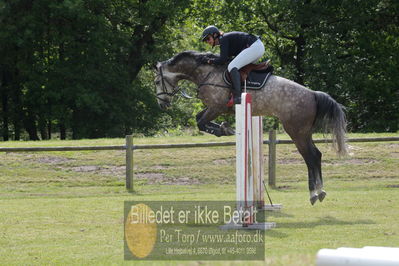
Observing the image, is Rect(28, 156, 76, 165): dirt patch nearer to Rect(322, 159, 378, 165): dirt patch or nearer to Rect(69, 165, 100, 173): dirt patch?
Rect(69, 165, 100, 173): dirt patch

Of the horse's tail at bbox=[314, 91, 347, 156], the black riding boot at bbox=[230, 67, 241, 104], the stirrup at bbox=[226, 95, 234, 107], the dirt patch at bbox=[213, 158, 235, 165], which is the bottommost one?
the dirt patch at bbox=[213, 158, 235, 165]

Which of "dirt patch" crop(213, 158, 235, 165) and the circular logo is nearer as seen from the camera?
the circular logo

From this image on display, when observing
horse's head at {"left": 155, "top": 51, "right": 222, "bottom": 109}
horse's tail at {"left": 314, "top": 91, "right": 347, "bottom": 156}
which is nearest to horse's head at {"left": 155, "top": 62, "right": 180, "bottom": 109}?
horse's head at {"left": 155, "top": 51, "right": 222, "bottom": 109}

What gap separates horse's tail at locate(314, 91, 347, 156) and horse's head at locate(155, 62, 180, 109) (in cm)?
213

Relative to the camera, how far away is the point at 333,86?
26.1m

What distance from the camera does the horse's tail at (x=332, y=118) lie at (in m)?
10.2

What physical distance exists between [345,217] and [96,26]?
64.8 ft

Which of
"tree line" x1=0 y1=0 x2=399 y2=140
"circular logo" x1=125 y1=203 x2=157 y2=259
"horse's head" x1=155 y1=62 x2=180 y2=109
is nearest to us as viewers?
"circular logo" x1=125 y1=203 x2=157 y2=259

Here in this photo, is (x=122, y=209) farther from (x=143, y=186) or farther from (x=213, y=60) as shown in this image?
(x=143, y=186)

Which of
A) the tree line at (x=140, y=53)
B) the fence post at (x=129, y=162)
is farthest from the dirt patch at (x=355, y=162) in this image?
the tree line at (x=140, y=53)

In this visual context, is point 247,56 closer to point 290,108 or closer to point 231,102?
point 231,102

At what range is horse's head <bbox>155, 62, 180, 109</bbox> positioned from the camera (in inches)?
419

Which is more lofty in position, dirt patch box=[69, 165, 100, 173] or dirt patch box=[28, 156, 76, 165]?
dirt patch box=[28, 156, 76, 165]

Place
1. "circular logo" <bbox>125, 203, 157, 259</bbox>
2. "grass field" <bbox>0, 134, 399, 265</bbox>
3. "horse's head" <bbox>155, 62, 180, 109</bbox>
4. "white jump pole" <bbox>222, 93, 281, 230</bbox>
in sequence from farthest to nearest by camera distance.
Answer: "horse's head" <bbox>155, 62, 180, 109</bbox>, "white jump pole" <bbox>222, 93, 281, 230</bbox>, "grass field" <bbox>0, 134, 399, 265</bbox>, "circular logo" <bbox>125, 203, 157, 259</bbox>
